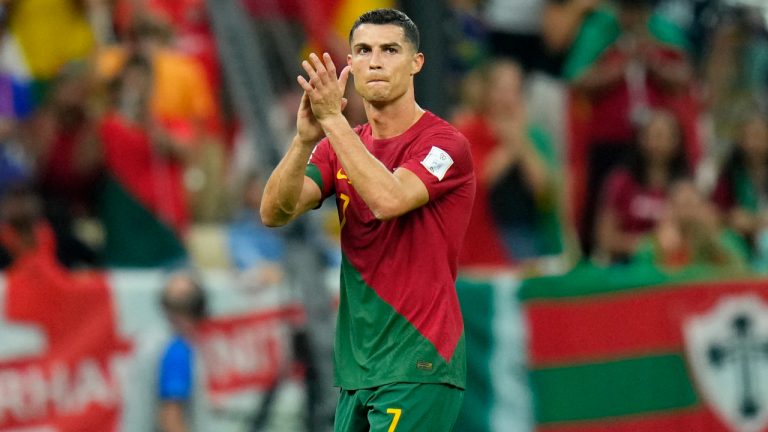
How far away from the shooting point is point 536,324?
1036 cm

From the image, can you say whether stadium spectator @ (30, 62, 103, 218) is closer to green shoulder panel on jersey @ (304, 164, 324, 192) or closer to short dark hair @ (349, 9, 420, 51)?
green shoulder panel on jersey @ (304, 164, 324, 192)

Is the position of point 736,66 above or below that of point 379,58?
above

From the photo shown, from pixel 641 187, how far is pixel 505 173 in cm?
103

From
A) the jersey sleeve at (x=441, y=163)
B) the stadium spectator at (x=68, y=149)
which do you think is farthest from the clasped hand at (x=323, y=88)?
the stadium spectator at (x=68, y=149)

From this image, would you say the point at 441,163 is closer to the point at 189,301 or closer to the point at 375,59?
the point at 375,59

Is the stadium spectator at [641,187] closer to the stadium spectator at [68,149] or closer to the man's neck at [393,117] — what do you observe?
the stadium spectator at [68,149]

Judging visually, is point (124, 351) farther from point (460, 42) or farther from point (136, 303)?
point (460, 42)

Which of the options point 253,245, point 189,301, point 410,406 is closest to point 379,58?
point 410,406

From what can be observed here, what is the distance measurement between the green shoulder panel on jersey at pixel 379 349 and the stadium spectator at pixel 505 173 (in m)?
4.70

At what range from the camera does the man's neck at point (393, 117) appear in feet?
19.5

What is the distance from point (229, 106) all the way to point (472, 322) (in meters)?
2.67

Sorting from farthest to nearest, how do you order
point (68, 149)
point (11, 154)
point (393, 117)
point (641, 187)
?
point (641, 187) → point (68, 149) → point (11, 154) → point (393, 117)

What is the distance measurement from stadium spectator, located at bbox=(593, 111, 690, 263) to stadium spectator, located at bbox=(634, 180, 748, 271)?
10 centimetres

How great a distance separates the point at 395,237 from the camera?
589 centimetres
